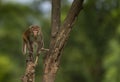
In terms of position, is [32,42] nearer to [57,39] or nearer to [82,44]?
[57,39]

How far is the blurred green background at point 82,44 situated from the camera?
16.9ft

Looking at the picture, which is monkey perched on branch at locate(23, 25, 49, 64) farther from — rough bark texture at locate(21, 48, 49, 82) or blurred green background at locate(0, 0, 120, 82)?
blurred green background at locate(0, 0, 120, 82)

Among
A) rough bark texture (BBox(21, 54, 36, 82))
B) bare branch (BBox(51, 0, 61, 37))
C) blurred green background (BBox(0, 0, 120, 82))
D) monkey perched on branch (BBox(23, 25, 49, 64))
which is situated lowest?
blurred green background (BBox(0, 0, 120, 82))

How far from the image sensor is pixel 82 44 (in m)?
6.12

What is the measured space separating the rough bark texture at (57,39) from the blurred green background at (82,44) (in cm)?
291

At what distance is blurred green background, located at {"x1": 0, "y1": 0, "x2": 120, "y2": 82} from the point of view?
5.14m

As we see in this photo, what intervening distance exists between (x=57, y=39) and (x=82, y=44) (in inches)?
170

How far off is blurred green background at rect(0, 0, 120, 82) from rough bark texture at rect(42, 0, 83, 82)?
2.91 meters

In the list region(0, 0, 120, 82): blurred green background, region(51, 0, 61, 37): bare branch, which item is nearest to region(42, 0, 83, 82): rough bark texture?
region(51, 0, 61, 37): bare branch

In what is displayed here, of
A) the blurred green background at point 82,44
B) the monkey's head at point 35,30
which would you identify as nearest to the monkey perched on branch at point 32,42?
the monkey's head at point 35,30

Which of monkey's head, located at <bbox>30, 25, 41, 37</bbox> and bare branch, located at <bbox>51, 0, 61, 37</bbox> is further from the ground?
bare branch, located at <bbox>51, 0, 61, 37</bbox>

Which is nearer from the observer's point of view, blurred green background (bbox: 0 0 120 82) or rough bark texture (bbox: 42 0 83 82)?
rough bark texture (bbox: 42 0 83 82)

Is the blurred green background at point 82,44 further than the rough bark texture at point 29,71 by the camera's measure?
Yes

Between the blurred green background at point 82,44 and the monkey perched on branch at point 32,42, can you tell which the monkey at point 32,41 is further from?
the blurred green background at point 82,44
